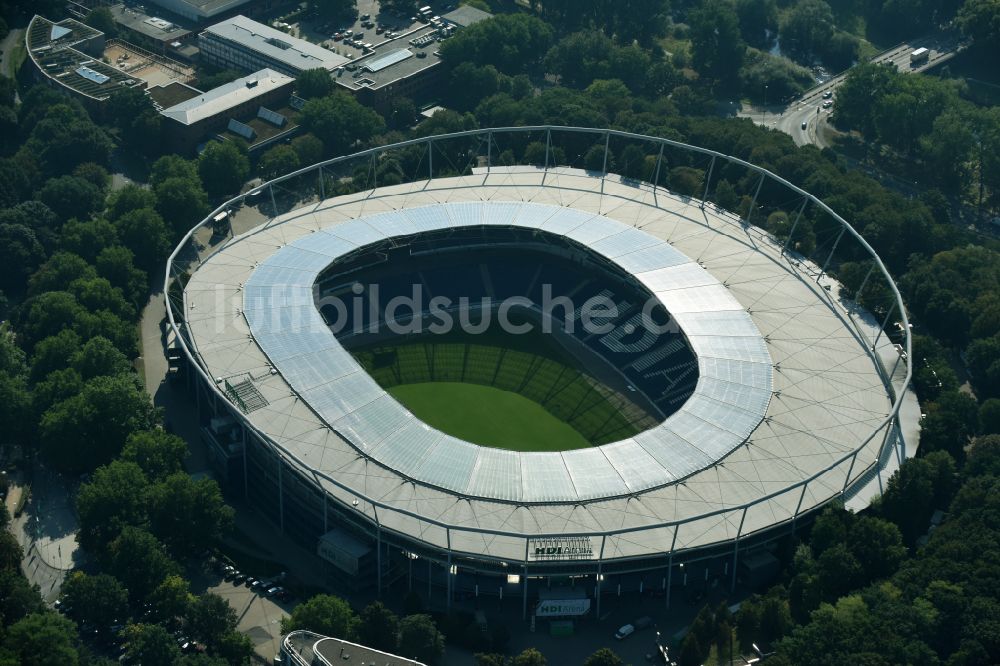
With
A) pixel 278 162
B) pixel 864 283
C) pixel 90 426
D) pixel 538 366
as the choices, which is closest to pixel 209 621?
pixel 90 426

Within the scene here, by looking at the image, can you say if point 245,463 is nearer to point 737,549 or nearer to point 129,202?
point 737,549

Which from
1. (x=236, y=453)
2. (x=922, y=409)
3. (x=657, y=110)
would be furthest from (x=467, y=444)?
(x=657, y=110)

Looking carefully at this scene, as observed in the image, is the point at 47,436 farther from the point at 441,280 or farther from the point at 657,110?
the point at 657,110

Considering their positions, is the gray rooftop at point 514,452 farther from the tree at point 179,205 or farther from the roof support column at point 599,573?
the tree at point 179,205

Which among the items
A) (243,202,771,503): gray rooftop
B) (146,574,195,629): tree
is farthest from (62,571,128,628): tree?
(243,202,771,503): gray rooftop

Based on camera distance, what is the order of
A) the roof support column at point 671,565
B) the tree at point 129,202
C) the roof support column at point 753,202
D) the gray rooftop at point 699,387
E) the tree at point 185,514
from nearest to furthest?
the roof support column at point 671,565
the gray rooftop at point 699,387
the tree at point 185,514
the roof support column at point 753,202
the tree at point 129,202

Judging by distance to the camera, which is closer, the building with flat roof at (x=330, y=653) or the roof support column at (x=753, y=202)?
the building with flat roof at (x=330, y=653)

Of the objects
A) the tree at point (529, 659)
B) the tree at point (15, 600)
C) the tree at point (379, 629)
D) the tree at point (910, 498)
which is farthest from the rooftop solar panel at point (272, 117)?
the tree at point (910, 498)
